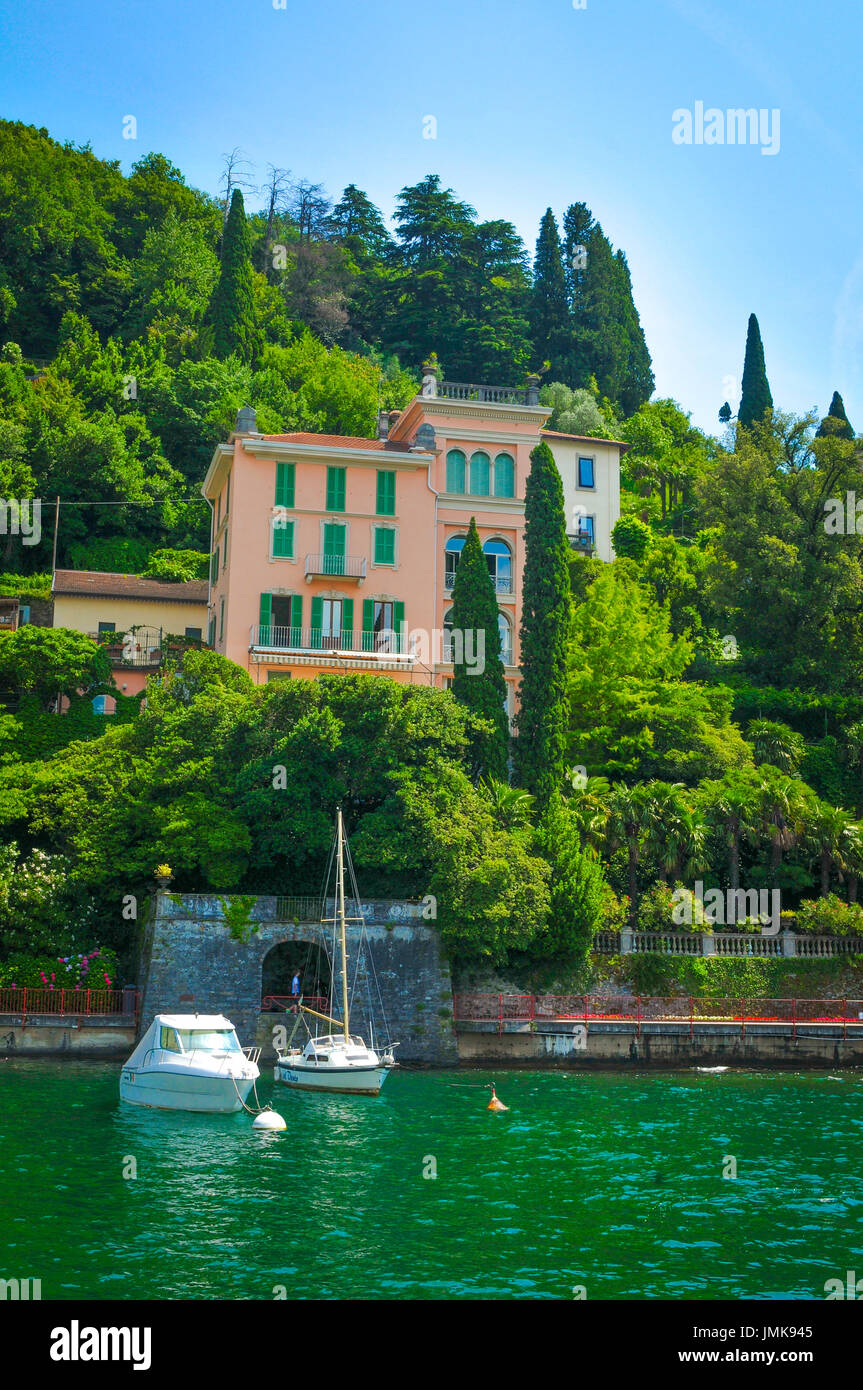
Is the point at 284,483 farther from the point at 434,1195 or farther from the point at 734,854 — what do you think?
the point at 434,1195

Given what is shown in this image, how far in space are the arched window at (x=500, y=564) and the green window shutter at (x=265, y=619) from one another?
9.45 meters

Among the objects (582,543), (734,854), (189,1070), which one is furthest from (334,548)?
(189,1070)

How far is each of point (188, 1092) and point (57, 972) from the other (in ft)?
33.4

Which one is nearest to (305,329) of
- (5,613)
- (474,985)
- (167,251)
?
(167,251)

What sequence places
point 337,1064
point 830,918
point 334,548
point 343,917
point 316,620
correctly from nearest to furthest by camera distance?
point 337,1064 < point 343,917 < point 830,918 < point 316,620 < point 334,548

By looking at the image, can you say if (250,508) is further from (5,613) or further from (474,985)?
(474,985)

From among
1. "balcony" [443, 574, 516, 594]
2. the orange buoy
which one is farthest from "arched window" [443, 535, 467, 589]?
the orange buoy

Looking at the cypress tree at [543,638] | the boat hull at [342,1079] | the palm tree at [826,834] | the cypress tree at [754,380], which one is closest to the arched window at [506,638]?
the cypress tree at [543,638]

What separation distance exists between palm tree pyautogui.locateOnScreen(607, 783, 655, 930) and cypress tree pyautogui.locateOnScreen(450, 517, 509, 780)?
4.18 m

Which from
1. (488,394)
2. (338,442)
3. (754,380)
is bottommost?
(338,442)

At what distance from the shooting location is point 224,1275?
18.0 metres

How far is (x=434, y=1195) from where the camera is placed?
23.1 meters
